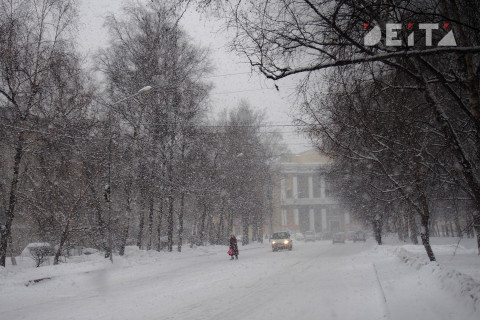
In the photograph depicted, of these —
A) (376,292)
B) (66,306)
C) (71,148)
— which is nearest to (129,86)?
(71,148)

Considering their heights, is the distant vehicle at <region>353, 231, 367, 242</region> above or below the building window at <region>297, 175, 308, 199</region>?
below

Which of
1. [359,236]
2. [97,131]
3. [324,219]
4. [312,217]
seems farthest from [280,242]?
[324,219]

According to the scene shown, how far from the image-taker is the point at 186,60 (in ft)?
82.9

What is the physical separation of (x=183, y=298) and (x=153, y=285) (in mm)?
3282

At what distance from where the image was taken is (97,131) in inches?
761

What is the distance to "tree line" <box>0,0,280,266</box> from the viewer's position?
16453mm

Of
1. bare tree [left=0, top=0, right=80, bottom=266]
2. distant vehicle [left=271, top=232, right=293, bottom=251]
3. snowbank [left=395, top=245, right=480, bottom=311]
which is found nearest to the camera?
snowbank [left=395, top=245, right=480, bottom=311]

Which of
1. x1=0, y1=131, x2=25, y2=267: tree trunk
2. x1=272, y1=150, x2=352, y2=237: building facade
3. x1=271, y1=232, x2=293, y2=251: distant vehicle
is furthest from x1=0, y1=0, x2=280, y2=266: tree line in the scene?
x1=272, y1=150, x2=352, y2=237: building facade

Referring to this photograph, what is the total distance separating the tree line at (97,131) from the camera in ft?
54.0

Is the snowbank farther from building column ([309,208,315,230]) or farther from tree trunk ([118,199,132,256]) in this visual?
building column ([309,208,315,230])

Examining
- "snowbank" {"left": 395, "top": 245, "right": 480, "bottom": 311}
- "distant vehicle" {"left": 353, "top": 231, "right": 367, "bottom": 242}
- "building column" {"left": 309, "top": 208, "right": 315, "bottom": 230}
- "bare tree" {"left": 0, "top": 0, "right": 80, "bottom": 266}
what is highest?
"bare tree" {"left": 0, "top": 0, "right": 80, "bottom": 266}

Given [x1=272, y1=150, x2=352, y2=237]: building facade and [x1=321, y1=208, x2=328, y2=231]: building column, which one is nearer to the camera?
[x1=272, y1=150, x2=352, y2=237]: building facade

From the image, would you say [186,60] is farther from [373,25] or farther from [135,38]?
[373,25]

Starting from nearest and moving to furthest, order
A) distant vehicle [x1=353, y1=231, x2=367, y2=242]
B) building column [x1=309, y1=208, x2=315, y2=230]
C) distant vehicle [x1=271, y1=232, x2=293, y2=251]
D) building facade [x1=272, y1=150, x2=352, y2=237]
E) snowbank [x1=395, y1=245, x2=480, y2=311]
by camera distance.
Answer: snowbank [x1=395, y1=245, x2=480, y2=311], distant vehicle [x1=271, y1=232, x2=293, y2=251], distant vehicle [x1=353, y1=231, x2=367, y2=242], building facade [x1=272, y1=150, x2=352, y2=237], building column [x1=309, y1=208, x2=315, y2=230]
